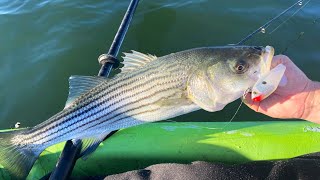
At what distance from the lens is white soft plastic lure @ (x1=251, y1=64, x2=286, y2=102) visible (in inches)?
92.1

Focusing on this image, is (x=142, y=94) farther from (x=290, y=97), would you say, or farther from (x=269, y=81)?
(x=290, y=97)

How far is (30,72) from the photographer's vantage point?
18.9ft

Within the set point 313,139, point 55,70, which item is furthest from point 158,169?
point 55,70

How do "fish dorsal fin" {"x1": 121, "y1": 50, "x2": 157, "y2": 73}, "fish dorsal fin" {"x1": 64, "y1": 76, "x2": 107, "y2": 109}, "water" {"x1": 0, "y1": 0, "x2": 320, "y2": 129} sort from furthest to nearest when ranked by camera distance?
"water" {"x1": 0, "y1": 0, "x2": 320, "y2": 129} → "fish dorsal fin" {"x1": 64, "y1": 76, "x2": 107, "y2": 109} → "fish dorsal fin" {"x1": 121, "y1": 50, "x2": 157, "y2": 73}

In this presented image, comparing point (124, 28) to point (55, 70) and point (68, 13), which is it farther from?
point (68, 13)

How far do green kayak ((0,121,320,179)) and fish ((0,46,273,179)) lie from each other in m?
0.47

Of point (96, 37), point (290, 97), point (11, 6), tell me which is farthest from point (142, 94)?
point (11, 6)

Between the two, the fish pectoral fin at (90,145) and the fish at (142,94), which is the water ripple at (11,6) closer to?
the fish at (142,94)

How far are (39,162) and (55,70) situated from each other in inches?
102

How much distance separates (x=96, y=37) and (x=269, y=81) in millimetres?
4435

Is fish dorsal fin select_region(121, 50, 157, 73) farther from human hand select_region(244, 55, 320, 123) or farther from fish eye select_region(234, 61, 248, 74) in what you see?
human hand select_region(244, 55, 320, 123)

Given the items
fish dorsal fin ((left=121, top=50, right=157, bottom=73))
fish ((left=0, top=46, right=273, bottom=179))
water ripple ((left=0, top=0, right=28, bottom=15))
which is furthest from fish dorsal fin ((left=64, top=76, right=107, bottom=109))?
water ripple ((left=0, top=0, right=28, bottom=15))

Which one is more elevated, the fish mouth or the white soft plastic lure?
the fish mouth

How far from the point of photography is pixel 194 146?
3.27 m
